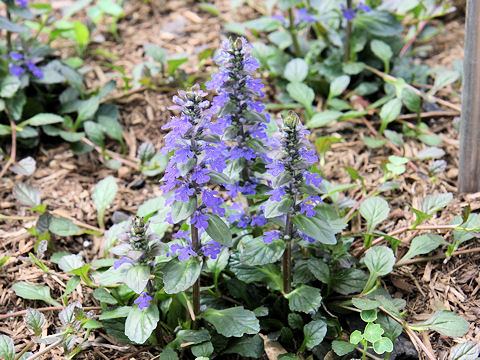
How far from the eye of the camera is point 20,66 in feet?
13.4

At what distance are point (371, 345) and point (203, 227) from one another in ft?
3.61


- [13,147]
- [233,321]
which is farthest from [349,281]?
[13,147]

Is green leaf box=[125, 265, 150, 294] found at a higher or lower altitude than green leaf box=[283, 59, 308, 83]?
lower

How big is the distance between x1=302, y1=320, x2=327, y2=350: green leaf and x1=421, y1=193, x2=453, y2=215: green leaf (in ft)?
3.06

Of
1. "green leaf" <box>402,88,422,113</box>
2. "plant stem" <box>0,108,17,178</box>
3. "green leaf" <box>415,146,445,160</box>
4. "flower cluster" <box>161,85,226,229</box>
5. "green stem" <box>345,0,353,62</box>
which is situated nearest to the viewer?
"flower cluster" <box>161,85,226,229</box>

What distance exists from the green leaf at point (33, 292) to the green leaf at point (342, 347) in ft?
4.88

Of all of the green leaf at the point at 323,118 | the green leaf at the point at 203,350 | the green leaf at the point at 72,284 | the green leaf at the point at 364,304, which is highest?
the green leaf at the point at 323,118

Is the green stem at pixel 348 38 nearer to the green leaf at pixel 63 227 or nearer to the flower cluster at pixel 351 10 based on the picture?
the flower cluster at pixel 351 10

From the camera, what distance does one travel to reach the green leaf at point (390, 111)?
3828 mm

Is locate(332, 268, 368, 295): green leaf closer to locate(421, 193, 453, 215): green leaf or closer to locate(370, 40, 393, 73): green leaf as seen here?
locate(421, 193, 453, 215): green leaf

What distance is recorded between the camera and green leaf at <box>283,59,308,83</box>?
161 inches

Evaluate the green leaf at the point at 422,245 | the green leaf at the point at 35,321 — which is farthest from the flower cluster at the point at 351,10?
the green leaf at the point at 35,321

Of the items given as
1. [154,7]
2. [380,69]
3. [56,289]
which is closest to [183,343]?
[56,289]

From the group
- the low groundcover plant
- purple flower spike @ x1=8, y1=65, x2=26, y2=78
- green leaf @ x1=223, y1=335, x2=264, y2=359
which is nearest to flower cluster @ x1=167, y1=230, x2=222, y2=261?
the low groundcover plant
